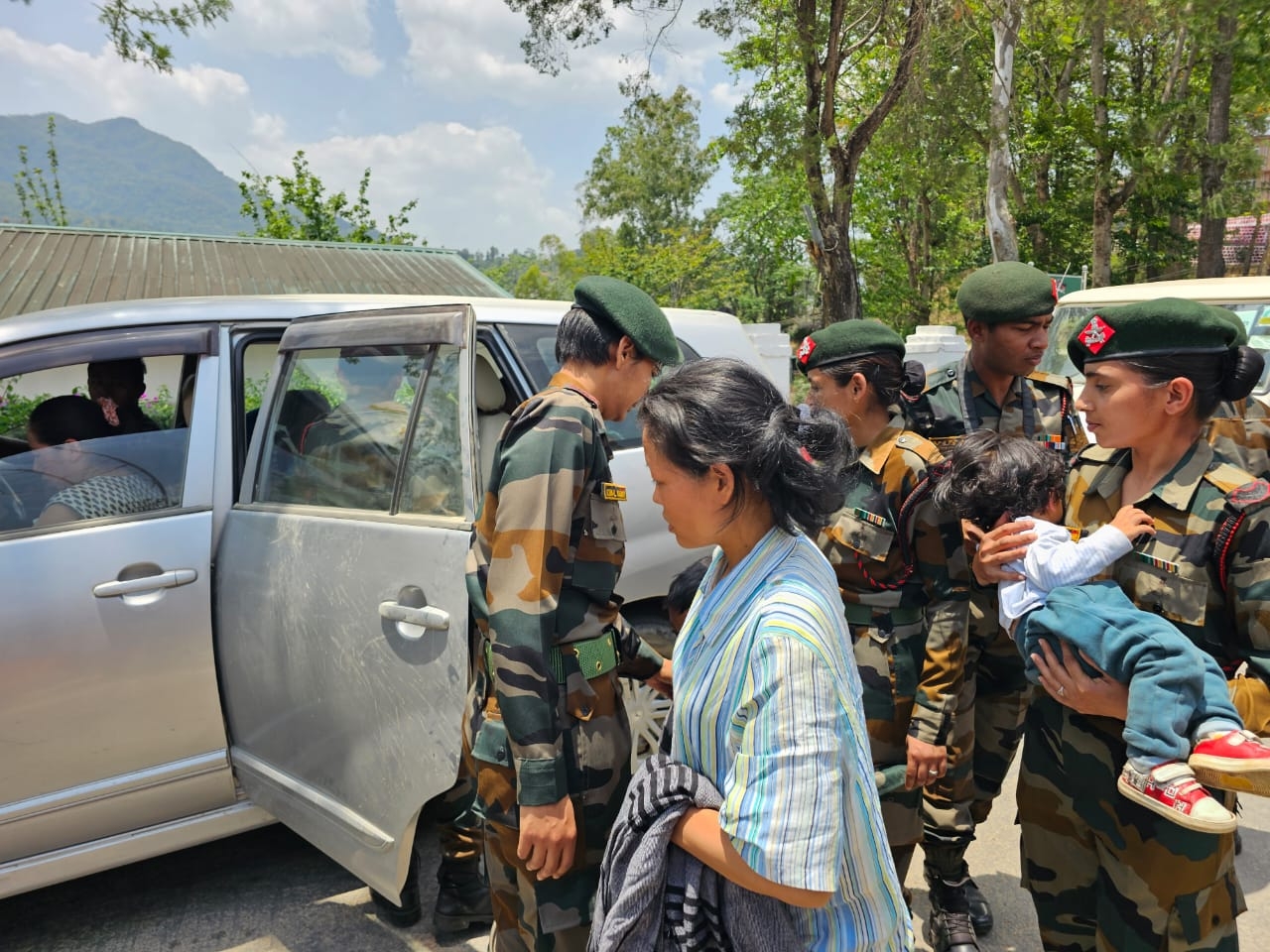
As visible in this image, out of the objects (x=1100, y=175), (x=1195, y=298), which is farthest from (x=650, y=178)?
(x=1195, y=298)

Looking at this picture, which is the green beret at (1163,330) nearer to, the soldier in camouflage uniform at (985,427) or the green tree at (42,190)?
the soldier in camouflage uniform at (985,427)

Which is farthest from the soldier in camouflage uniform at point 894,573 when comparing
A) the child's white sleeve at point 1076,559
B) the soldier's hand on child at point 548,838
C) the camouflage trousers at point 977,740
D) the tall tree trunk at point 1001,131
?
the tall tree trunk at point 1001,131

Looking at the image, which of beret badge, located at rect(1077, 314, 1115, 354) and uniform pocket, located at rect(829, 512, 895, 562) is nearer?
beret badge, located at rect(1077, 314, 1115, 354)

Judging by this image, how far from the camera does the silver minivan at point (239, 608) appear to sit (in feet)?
7.22

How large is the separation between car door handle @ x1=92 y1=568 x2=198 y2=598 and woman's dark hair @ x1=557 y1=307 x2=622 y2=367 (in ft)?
4.81

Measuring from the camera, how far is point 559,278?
45844 millimetres

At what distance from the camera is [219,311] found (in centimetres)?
279

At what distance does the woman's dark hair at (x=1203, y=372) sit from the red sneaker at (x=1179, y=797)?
0.77 meters

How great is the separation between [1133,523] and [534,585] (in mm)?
1194

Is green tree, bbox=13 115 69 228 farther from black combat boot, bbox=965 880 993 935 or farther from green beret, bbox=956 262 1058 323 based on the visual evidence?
black combat boot, bbox=965 880 993 935

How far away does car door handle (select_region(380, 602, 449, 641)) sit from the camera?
209 cm

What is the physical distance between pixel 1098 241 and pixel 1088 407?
17201 millimetres

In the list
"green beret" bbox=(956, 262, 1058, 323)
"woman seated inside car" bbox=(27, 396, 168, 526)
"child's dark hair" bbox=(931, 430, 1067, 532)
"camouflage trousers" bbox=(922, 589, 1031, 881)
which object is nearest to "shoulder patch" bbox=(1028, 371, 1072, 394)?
"green beret" bbox=(956, 262, 1058, 323)

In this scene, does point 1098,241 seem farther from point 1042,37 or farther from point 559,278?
point 559,278
